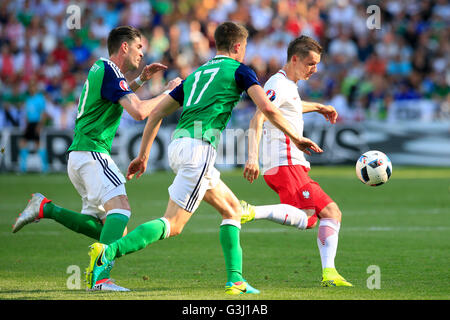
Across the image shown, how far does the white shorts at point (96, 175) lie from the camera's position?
6.36m

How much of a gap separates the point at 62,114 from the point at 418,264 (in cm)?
1522

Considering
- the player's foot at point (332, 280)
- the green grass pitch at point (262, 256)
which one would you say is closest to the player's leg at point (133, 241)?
the green grass pitch at point (262, 256)

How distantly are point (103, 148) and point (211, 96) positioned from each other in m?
1.19

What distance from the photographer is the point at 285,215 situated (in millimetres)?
6793

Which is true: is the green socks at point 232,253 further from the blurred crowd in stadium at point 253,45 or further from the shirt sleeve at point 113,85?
the blurred crowd in stadium at point 253,45

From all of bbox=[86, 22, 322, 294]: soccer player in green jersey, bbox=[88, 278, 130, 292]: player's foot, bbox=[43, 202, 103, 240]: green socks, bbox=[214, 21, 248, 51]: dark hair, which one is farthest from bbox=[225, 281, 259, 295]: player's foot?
bbox=[214, 21, 248, 51]: dark hair

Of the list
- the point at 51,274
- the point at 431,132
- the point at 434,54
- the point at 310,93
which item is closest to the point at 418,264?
the point at 51,274

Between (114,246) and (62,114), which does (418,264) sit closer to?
(114,246)

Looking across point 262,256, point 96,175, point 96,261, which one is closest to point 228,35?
point 96,175

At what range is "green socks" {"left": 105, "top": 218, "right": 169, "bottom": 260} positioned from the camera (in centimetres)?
564

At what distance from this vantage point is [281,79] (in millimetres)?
7148

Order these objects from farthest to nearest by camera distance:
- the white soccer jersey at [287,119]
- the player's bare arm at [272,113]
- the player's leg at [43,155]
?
1. the player's leg at [43,155]
2. the white soccer jersey at [287,119]
3. the player's bare arm at [272,113]
